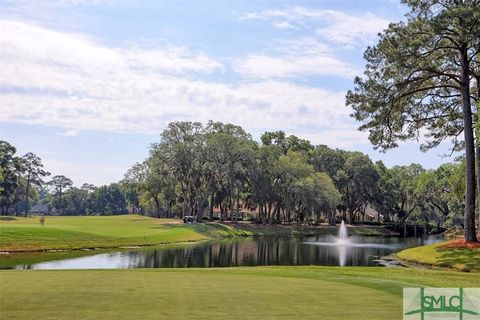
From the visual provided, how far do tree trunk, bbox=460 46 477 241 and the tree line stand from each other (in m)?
34.0

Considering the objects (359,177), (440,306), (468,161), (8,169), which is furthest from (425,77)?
(8,169)

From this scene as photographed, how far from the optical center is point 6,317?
9961 millimetres

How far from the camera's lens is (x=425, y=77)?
122ft

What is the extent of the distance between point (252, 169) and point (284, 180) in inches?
486

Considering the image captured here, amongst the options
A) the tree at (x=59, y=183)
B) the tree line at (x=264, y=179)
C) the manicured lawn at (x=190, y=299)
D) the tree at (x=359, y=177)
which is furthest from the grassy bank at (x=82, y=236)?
the tree at (x=59, y=183)

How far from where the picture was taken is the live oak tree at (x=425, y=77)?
34.0 meters

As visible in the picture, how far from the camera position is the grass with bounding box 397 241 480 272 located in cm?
3063

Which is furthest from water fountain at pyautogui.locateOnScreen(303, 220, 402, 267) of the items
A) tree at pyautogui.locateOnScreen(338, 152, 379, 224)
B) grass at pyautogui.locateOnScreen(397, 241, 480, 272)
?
tree at pyautogui.locateOnScreen(338, 152, 379, 224)

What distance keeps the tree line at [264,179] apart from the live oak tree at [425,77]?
3189 centimetres

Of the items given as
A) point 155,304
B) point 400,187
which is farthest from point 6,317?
point 400,187

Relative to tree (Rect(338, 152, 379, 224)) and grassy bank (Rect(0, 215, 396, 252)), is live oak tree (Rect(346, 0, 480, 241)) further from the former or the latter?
tree (Rect(338, 152, 379, 224))

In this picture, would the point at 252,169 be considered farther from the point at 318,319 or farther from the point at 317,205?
the point at 318,319

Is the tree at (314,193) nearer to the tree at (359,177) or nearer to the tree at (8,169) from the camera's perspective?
the tree at (359,177)

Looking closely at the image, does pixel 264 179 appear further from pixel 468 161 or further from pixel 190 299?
pixel 190 299
